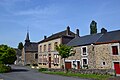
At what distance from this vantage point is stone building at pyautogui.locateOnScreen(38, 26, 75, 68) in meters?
43.8

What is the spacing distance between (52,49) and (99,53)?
1612 cm

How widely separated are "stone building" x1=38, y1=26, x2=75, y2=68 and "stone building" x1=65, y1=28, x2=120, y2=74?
5.17 metres

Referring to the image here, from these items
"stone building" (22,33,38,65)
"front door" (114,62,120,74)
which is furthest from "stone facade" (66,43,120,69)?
"stone building" (22,33,38,65)

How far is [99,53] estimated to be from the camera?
Answer: 32.7 metres

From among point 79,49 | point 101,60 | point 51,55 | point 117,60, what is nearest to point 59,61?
point 51,55

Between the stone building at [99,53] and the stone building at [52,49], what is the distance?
5169 mm

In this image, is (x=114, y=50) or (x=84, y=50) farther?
(x=84, y=50)

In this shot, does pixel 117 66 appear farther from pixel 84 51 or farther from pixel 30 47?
pixel 30 47

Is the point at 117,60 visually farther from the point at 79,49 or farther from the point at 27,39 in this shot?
the point at 27,39

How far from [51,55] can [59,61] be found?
14.7 ft

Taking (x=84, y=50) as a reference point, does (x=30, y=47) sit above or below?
above

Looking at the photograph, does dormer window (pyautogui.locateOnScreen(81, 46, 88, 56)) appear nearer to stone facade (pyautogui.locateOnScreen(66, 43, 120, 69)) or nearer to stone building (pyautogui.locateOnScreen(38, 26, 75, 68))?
stone facade (pyautogui.locateOnScreen(66, 43, 120, 69))

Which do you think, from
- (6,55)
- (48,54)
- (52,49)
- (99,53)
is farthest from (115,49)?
(48,54)

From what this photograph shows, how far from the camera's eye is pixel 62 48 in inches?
1292
